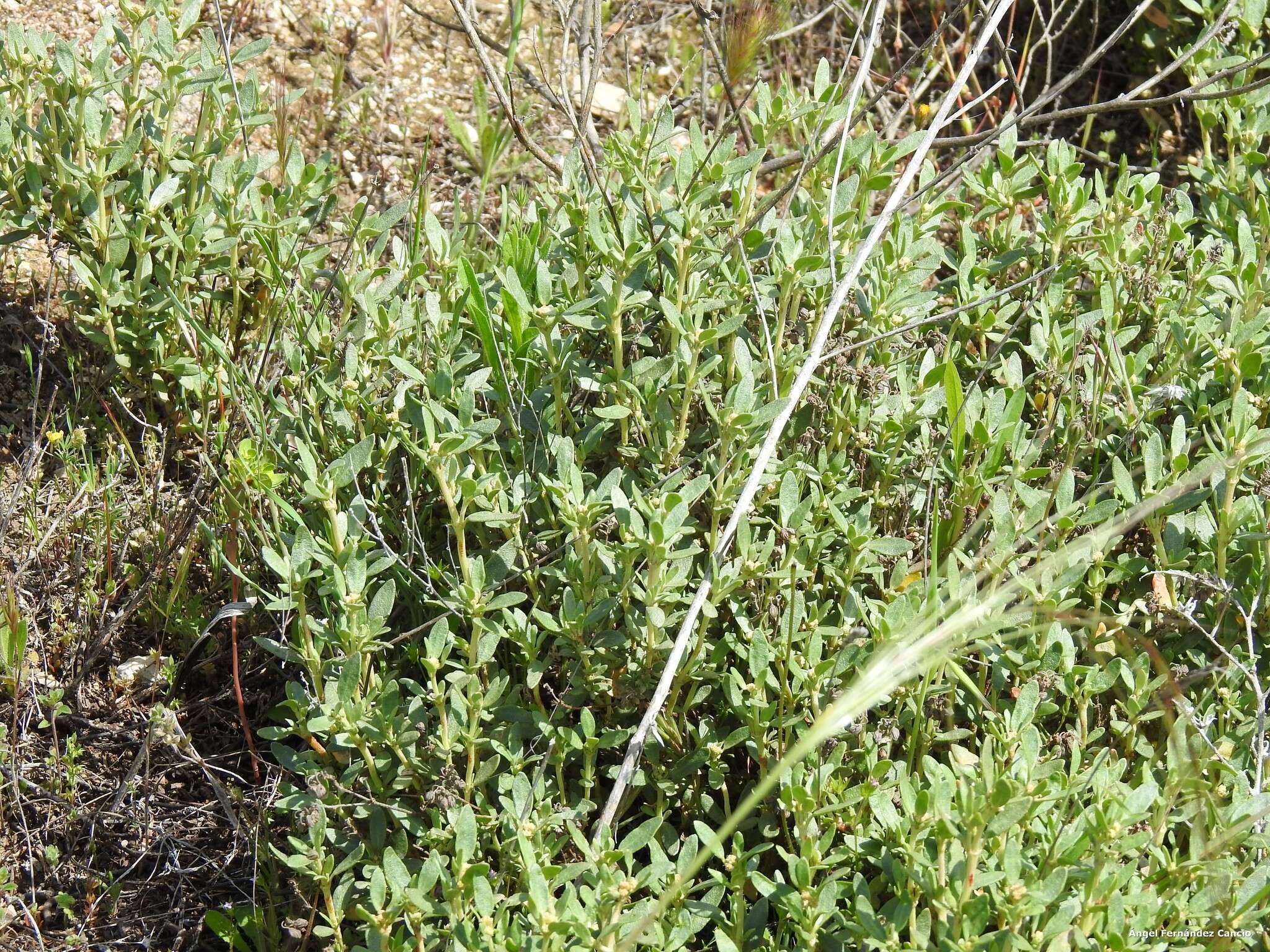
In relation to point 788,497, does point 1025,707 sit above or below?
below

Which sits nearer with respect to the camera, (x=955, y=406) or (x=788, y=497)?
(x=788, y=497)

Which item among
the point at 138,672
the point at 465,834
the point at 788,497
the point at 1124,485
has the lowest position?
the point at 138,672

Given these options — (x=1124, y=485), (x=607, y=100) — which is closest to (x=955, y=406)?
(x=1124, y=485)

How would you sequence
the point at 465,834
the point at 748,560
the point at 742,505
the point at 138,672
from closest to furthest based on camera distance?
the point at 465,834, the point at 742,505, the point at 748,560, the point at 138,672

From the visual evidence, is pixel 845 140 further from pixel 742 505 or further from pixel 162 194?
pixel 162 194

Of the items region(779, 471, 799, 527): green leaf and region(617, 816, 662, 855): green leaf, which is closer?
region(617, 816, 662, 855): green leaf

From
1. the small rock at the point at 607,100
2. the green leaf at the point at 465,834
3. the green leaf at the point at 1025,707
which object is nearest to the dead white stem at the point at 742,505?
the green leaf at the point at 465,834

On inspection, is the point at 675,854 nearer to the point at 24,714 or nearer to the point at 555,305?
the point at 555,305

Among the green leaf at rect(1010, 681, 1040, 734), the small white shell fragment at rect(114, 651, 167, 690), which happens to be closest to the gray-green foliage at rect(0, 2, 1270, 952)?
the green leaf at rect(1010, 681, 1040, 734)

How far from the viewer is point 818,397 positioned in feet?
8.30

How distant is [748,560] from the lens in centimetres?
213

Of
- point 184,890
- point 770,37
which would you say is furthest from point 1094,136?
point 184,890

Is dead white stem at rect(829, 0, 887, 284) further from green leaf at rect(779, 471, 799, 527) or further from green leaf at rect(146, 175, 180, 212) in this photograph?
green leaf at rect(146, 175, 180, 212)

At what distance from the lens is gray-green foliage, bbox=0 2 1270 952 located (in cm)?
190
